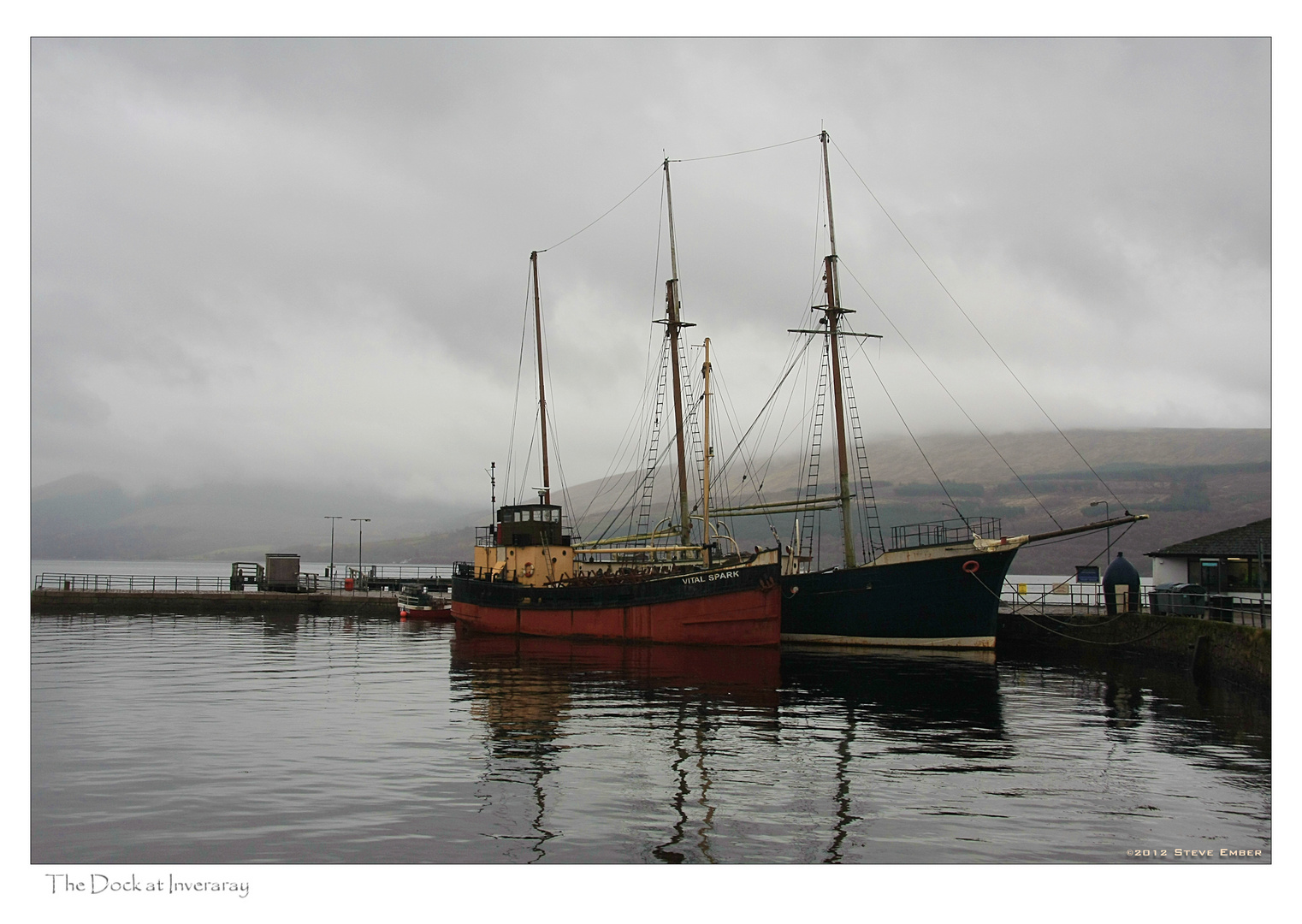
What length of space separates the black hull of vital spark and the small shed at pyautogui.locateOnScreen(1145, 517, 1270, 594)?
865cm

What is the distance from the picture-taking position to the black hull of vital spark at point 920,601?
41.1 meters

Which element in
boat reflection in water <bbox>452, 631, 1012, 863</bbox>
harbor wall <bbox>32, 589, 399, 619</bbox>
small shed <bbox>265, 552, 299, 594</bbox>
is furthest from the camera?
small shed <bbox>265, 552, 299, 594</bbox>

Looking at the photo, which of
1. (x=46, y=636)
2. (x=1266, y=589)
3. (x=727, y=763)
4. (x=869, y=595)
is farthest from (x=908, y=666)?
(x=46, y=636)

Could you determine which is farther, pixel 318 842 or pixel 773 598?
pixel 773 598

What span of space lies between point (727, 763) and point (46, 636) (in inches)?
1760

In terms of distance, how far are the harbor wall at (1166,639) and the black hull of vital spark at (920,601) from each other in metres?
4.33

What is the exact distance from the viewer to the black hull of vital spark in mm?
41062

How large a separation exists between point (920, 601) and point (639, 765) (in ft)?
88.9

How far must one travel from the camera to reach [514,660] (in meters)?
39.1

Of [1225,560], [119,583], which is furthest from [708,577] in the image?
[119,583]

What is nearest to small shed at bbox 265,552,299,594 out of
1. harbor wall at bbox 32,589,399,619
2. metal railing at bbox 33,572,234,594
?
metal railing at bbox 33,572,234,594

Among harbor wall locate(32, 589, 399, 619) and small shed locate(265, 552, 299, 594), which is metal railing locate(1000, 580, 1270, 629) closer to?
harbor wall locate(32, 589, 399, 619)

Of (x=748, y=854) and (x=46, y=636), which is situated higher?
(x=748, y=854)
